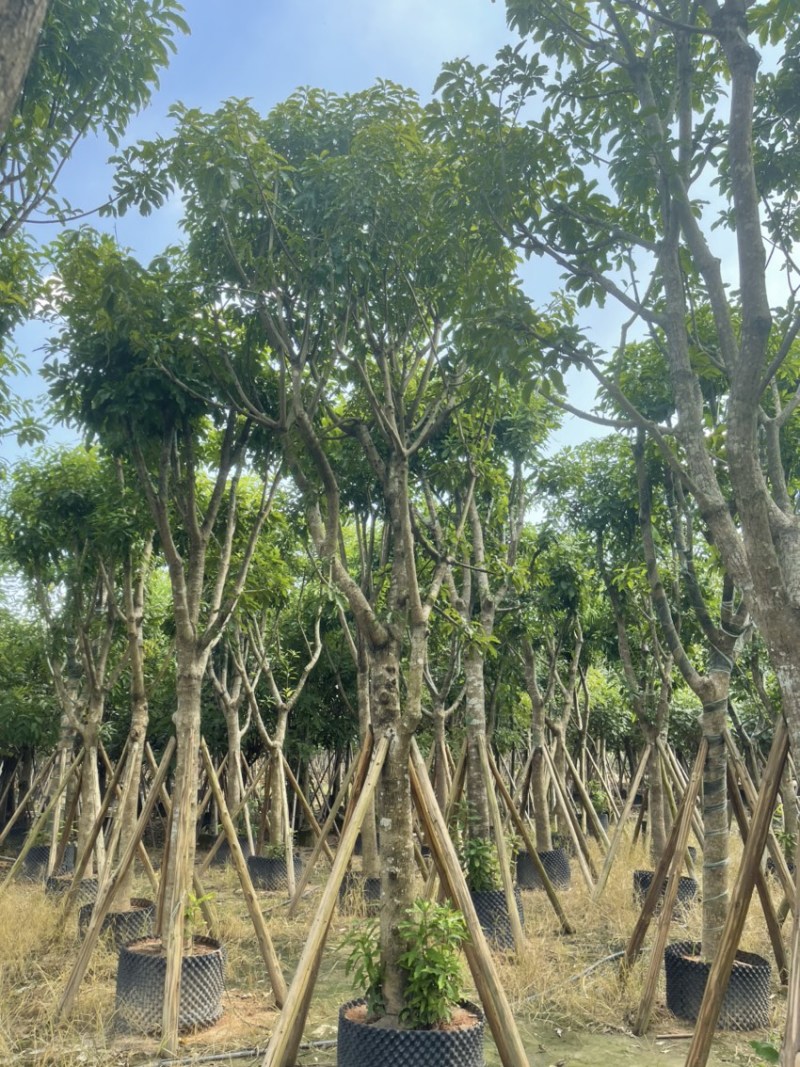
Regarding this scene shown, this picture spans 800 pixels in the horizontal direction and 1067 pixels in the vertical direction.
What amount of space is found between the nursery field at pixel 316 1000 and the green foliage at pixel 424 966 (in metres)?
0.93

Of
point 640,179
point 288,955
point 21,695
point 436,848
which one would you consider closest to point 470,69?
point 640,179

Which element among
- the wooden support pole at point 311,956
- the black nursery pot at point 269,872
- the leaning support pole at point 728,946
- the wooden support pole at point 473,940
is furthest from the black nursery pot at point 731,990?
the black nursery pot at point 269,872

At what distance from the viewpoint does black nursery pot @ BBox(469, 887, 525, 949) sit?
8367 millimetres

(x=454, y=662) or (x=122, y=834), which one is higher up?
(x=454, y=662)

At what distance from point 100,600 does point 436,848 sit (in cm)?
769

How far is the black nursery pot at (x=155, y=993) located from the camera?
6.09m

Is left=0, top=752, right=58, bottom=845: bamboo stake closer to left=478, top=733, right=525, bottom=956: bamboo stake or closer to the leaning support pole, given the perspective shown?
left=478, top=733, right=525, bottom=956: bamboo stake

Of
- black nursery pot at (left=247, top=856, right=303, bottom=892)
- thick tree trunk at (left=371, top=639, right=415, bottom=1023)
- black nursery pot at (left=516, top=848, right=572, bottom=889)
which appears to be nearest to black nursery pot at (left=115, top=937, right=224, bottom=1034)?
thick tree trunk at (left=371, top=639, right=415, bottom=1023)

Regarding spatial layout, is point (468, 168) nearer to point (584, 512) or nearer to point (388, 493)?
point (388, 493)

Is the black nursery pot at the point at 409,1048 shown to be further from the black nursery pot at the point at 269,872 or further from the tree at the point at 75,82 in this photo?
the black nursery pot at the point at 269,872

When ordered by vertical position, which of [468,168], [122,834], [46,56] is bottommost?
[122,834]

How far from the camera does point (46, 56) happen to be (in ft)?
17.5

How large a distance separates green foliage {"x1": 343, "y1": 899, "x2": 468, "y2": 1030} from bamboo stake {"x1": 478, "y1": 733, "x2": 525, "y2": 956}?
2.89 m

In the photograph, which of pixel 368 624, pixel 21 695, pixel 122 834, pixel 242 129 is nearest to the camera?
pixel 368 624
